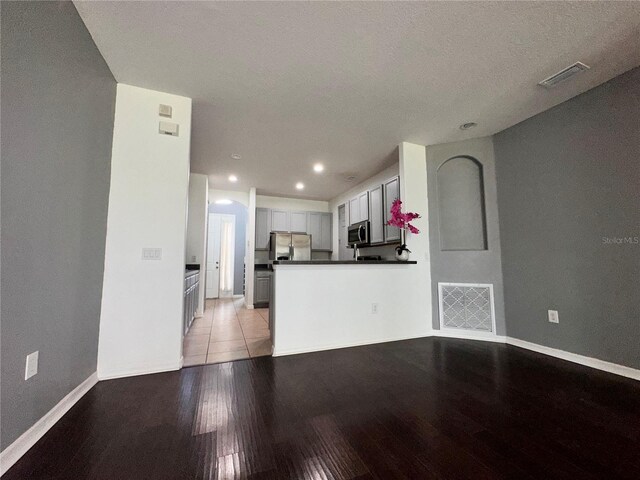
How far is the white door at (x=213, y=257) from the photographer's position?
698 centimetres

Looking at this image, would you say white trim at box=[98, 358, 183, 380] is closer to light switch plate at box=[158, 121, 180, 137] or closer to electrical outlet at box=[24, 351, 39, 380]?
electrical outlet at box=[24, 351, 39, 380]

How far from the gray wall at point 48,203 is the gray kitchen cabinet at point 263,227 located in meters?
3.78

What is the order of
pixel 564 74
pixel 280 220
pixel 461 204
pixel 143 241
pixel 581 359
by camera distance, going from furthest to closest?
pixel 280 220, pixel 461 204, pixel 581 359, pixel 143 241, pixel 564 74

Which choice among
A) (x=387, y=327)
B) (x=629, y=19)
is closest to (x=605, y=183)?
(x=629, y=19)

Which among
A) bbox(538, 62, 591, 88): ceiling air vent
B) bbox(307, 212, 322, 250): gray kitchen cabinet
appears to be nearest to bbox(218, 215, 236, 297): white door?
bbox(307, 212, 322, 250): gray kitchen cabinet

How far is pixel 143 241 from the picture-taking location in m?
2.24

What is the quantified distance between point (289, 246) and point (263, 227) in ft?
2.62

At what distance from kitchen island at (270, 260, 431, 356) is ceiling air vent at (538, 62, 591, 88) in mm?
2193

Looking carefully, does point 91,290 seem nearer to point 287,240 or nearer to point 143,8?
point 143,8

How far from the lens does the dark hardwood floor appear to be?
1153 millimetres

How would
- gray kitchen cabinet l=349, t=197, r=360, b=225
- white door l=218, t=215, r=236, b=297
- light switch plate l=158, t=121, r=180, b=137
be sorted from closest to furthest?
light switch plate l=158, t=121, r=180, b=137
gray kitchen cabinet l=349, t=197, r=360, b=225
white door l=218, t=215, r=236, b=297

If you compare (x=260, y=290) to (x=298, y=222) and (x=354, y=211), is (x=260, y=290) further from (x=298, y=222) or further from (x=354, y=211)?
(x=354, y=211)

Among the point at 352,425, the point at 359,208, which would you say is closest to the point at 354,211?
the point at 359,208

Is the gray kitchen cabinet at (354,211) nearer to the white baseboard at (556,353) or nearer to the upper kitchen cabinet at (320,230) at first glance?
the upper kitchen cabinet at (320,230)
